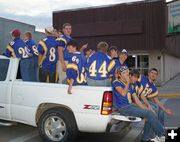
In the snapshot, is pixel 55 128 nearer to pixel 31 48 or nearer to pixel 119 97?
pixel 119 97

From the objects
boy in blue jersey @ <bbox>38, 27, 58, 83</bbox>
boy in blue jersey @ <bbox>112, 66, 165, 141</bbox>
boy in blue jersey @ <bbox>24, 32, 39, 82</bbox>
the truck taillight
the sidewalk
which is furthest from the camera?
the sidewalk

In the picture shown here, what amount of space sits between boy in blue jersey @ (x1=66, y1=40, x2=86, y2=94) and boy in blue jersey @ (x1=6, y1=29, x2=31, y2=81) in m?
1.11

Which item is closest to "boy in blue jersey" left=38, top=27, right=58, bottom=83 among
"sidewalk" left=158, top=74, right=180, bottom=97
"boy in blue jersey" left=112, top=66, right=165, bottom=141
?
"boy in blue jersey" left=112, top=66, right=165, bottom=141

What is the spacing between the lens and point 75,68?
651cm

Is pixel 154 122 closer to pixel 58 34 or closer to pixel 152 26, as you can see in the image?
pixel 58 34

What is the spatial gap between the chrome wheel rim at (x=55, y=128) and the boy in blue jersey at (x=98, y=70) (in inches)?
35.3

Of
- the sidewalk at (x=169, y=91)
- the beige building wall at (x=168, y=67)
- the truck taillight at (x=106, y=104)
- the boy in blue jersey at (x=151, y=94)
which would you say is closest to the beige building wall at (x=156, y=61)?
the beige building wall at (x=168, y=67)

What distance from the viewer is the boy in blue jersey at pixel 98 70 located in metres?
6.57

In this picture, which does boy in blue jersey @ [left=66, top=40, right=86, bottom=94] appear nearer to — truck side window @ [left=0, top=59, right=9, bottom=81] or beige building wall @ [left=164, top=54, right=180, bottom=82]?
truck side window @ [left=0, top=59, right=9, bottom=81]

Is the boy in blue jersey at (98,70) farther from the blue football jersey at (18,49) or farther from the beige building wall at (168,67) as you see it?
the beige building wall at (168,67)

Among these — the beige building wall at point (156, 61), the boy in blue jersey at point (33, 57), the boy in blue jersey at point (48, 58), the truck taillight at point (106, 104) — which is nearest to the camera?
the truck taillight at point (106, 104)

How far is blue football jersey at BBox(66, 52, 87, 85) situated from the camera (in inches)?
254

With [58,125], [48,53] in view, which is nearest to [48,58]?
[48,53]

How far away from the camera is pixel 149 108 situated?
21.3 feet
